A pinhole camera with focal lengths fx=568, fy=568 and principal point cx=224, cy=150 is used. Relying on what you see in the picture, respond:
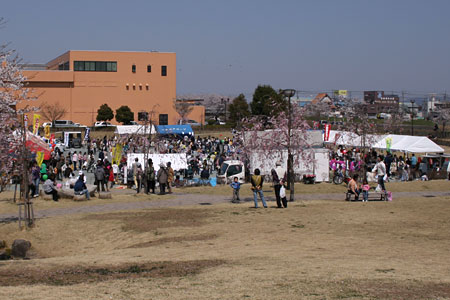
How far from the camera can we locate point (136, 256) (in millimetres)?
12055

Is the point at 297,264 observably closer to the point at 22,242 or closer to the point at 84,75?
the point at 22,242

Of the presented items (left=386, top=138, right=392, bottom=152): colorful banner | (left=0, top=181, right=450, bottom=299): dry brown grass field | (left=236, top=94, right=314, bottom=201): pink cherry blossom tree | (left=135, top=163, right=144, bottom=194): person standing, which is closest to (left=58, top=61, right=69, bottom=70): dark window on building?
(left=236, top=94, right=314, bottom=201): pink cherry blossom tree

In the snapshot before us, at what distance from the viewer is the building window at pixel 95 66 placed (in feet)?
252

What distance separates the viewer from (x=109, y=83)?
78.0 meters

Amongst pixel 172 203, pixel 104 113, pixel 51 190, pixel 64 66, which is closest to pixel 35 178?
pixel 51 190

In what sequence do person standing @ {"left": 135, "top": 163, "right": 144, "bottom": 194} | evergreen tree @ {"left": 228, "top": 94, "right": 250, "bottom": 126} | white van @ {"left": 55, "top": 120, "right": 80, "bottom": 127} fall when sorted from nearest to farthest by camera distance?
1. person standing @ {"left": 135, "top": 163, "right": 144, "bottom": 194}
2. white van @ {"left": 55, "top": 120, "right": 80, "bottom": 127}
3. evergreen tree @ {"left": 228, "top": 94, "right": 250, "bottom": 126}

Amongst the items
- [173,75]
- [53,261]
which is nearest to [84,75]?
[173,75]

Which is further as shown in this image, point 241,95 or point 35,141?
point 241,95

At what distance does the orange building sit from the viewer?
75250 mm

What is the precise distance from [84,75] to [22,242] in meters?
64.8

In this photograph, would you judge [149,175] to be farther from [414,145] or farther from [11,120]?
[414,145]

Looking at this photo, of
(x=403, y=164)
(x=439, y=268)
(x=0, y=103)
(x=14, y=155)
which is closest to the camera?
(x=439, y=268)

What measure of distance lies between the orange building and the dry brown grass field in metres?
56.9

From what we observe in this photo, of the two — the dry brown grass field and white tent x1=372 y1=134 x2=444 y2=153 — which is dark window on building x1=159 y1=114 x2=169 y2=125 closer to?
white tent x1=372 y1=134 x2=444 y2=153
